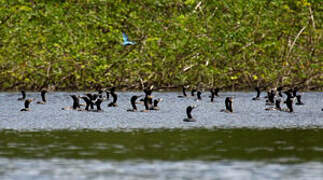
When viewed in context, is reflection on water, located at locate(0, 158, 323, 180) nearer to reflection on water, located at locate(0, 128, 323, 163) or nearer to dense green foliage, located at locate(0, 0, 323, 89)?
reflection on water, located at locate(0, 128, 323, 163)

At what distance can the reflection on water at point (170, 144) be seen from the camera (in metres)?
28.7

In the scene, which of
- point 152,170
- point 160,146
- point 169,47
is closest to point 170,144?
point 160,146

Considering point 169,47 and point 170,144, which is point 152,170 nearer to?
point 170,144

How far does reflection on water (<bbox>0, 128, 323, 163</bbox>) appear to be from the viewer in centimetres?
2870

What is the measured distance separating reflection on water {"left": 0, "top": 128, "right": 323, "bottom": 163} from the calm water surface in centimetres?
3

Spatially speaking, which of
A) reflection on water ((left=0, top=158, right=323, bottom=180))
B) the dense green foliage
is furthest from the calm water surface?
the dense green foliage

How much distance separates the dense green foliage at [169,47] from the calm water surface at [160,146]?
38093 mm

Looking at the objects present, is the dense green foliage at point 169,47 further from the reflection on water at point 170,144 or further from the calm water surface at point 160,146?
the reflection on water at point 170,144

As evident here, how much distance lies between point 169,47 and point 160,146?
60629 mm

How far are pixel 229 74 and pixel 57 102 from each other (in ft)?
91.3

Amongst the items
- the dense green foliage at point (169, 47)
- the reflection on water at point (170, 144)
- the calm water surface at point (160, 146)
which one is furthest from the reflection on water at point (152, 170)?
the dense green foliage at point (169, 47)

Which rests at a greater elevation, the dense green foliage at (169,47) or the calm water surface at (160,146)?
the dense green foliage at (169,47)

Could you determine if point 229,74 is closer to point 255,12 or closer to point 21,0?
point 255,12

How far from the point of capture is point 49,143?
33.3m
